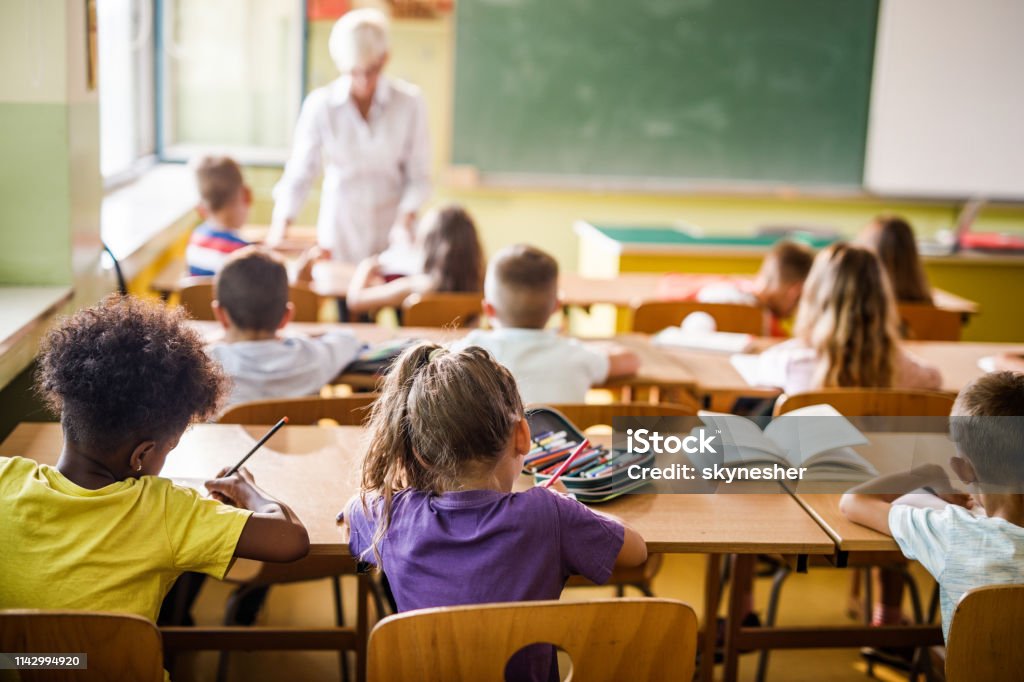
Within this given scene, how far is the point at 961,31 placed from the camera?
6133 mm

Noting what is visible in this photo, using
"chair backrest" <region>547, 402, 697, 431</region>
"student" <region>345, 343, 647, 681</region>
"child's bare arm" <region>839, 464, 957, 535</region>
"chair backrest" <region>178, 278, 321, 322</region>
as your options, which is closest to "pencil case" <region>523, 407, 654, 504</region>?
"chair backrest" <region>547, 402, 697, 431</region>

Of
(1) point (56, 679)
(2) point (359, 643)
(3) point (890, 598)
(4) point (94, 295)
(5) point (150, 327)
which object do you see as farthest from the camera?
(4) point (94, 295)

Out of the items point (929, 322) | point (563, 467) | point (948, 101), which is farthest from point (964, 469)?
point (948, 101)

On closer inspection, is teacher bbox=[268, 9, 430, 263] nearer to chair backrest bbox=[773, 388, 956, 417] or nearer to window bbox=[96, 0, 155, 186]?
window bbox=[96, 0, 155, 186]

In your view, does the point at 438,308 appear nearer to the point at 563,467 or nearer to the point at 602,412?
the point at 602,412

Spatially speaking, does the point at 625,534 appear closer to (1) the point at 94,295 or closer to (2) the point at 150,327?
(2) the point at 150,327

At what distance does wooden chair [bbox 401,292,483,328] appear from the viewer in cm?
341

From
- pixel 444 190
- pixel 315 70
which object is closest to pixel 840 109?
pixel 444 190

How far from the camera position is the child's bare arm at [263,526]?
1526 mm

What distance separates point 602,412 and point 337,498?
0.61 meters

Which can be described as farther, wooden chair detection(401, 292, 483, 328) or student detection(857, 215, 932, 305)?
student detection(857, 215, 932, 305)

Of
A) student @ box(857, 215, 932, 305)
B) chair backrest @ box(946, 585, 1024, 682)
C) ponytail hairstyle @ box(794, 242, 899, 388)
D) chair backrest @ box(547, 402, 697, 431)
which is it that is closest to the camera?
chair backrest @ box(946, 585, 1024, 682)

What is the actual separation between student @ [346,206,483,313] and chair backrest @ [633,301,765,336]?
1.92ft

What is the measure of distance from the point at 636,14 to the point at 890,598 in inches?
161
